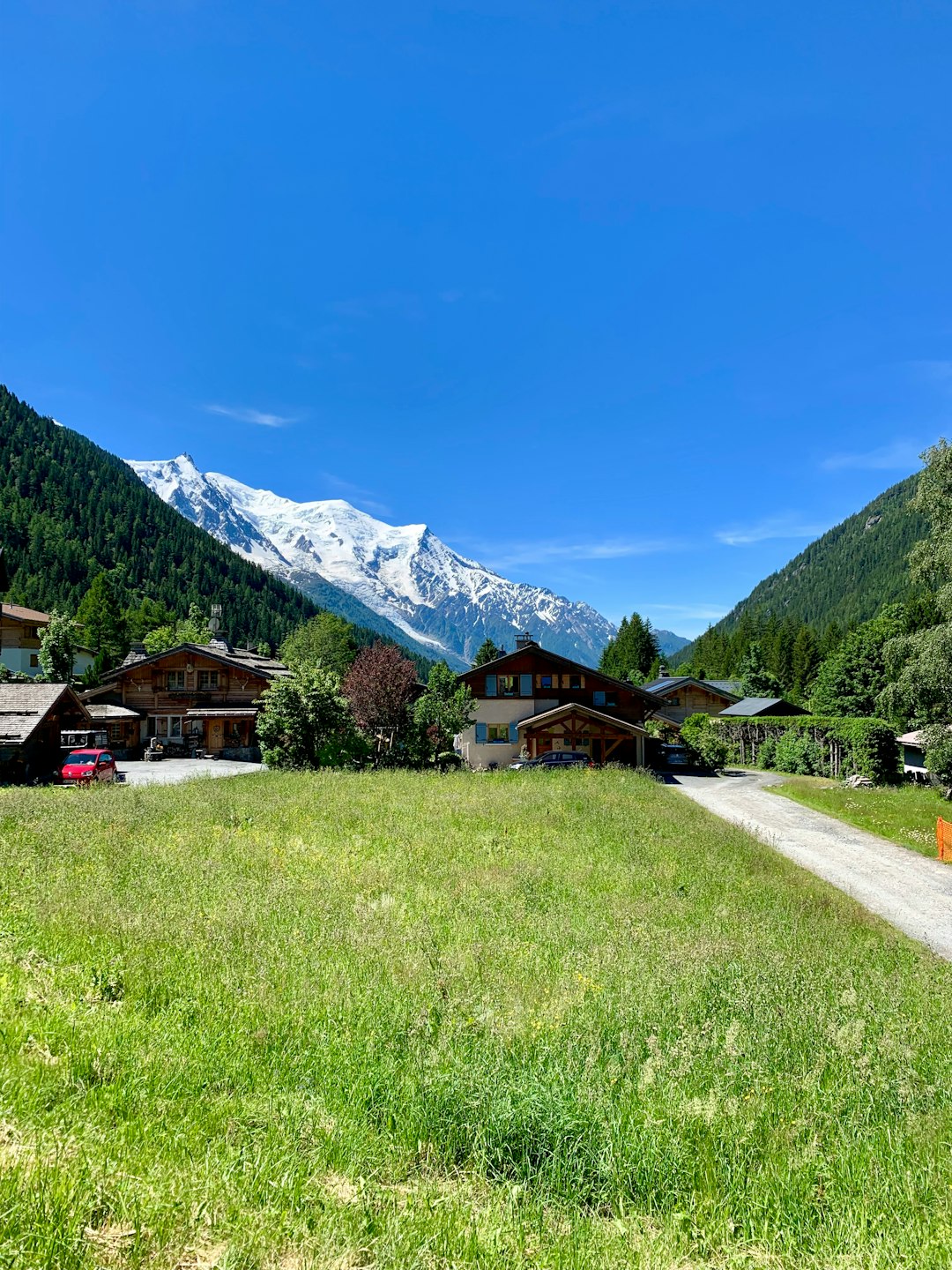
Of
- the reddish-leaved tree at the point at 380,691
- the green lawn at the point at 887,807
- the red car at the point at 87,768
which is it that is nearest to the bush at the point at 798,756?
the green lawn at the point at 887,807

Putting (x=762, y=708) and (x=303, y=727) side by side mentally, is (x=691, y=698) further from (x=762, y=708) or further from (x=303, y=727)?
(x=303, y=727)

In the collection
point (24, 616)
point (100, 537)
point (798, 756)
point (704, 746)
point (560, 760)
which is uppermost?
point (100, 537)

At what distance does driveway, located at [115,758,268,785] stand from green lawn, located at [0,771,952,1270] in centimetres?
2639

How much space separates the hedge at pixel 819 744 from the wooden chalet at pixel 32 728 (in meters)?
40.8

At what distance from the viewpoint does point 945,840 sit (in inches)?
660

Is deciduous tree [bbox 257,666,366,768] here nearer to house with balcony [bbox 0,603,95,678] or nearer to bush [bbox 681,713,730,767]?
bush [bbox 681,713,730,767]

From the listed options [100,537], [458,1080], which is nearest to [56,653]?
[458,1080]

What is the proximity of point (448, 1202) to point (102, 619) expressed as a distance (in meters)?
118

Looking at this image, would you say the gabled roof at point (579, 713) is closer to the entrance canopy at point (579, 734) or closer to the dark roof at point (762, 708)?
the entrance canopy at point (579, 734)

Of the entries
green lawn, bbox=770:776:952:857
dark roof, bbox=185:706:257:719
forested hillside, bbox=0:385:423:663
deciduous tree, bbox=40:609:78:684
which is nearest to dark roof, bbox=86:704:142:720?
dark roof, bbox=185:706:257:719

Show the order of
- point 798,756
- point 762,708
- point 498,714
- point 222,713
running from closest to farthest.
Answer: point 798,756
point 498,714
point 222,713
point 762,708

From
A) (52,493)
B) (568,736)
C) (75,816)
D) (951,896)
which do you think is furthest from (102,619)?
(951,896)

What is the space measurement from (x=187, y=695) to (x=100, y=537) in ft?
452

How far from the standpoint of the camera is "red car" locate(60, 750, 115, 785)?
2888 cm
